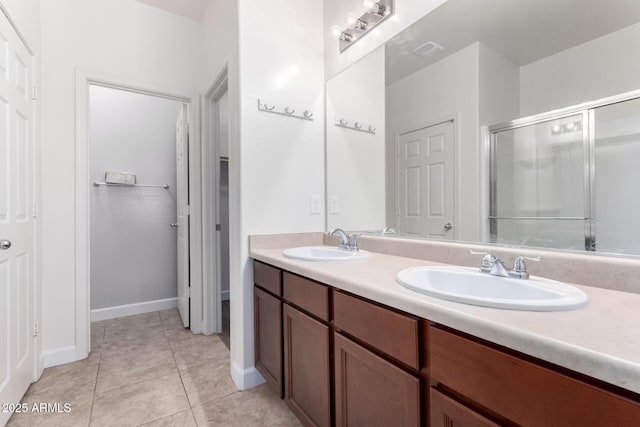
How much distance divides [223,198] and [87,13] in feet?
5.89

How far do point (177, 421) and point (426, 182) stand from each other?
1.67 m

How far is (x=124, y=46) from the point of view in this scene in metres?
2.33

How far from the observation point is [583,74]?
0.98m

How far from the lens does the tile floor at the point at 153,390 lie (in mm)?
1487

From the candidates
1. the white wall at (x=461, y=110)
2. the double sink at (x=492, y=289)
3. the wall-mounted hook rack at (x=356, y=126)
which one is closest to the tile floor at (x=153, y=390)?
the double sink at (x=492, y=289)

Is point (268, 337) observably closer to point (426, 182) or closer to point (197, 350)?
point (197, 350)

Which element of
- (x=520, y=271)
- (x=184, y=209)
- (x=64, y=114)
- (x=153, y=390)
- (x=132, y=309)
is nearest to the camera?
(x=520, y=271)

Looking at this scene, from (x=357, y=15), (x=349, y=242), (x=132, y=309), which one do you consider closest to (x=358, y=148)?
(x=349, y=242)

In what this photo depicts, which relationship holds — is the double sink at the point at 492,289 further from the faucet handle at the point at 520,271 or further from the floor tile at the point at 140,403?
the floor tile at the point at 140,403

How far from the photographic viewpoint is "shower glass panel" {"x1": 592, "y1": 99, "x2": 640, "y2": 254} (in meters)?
0.87

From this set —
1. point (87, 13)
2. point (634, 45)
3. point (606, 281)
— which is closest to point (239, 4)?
point (87, 13)

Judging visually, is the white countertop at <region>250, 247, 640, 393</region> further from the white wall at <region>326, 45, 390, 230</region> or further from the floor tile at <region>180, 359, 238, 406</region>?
the floor tile at <region>180, 359, 238, 406</region>

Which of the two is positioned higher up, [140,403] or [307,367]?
[307,367]

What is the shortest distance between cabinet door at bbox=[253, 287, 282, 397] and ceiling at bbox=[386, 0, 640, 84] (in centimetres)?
141
